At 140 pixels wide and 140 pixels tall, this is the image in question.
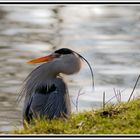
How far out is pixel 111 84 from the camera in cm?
1179

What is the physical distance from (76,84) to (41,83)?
3871 mm

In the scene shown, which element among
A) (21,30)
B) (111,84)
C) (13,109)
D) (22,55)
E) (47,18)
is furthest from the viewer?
(47,18)

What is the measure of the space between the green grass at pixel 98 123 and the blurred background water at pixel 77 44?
2.02m

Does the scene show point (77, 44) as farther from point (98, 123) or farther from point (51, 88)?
point (98, 123)

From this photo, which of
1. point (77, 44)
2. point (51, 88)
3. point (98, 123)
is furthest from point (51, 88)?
point (77, 44)

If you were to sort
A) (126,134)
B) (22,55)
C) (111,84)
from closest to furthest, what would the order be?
(126,134), (111,84), (22,55)

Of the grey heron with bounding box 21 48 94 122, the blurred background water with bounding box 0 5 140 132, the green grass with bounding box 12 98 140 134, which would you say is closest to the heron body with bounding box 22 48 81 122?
the grey heron with bounding box 21 48 94 122

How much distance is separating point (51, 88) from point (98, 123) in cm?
130

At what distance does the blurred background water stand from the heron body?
3.15 ft

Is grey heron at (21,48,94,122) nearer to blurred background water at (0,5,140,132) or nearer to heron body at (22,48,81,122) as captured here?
heron body at (22,48,81,122)

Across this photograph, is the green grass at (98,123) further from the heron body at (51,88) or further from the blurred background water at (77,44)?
the blurred background water at (77,44)

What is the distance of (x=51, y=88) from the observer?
7.79m

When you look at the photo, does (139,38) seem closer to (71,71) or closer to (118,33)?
(118,33)

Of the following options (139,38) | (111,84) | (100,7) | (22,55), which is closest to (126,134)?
(111,84)
